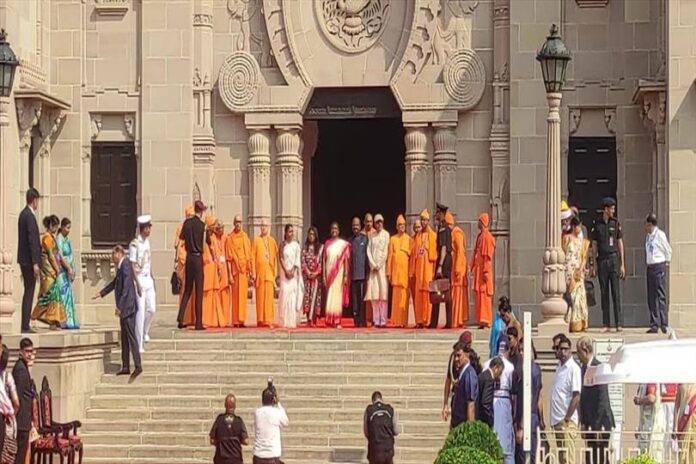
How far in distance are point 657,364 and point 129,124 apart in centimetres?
1597

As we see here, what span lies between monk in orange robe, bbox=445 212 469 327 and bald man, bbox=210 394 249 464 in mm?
8410

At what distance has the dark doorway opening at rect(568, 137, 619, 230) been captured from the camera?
2977 cm

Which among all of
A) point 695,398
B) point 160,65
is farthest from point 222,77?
point 695,398

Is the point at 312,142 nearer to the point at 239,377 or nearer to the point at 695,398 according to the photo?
the point at 239,377

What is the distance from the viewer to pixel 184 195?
3055 cm

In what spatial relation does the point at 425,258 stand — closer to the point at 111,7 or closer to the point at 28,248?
the point at 28,248

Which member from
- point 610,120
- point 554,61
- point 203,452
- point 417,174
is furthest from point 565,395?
point 417,174

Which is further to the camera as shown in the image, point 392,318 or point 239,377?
point 392,318

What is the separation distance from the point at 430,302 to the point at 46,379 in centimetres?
743

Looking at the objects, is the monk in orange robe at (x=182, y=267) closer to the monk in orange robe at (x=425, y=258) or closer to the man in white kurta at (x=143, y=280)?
the man in white kurta at (x=143, y=280)

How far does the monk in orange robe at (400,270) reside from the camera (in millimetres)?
29062

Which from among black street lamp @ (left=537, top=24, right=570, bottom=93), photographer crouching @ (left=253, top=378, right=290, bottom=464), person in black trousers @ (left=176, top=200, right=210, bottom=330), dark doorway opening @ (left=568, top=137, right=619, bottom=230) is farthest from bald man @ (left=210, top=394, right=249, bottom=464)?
dark doorway opening @ (left=568, top=137, right=619, bottom=230)

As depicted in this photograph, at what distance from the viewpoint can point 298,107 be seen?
3092 centimetres

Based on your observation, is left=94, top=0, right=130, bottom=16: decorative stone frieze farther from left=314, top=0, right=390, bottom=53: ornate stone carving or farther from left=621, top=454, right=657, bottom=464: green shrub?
left=621, top=454, right=657, bottom=464: green shrub
